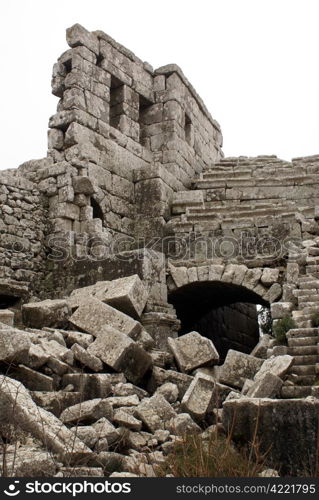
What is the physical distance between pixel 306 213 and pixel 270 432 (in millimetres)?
7680

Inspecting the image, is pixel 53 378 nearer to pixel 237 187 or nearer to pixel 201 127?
pixel 237 187

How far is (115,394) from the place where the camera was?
6.39 meters

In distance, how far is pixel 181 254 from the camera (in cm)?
1186

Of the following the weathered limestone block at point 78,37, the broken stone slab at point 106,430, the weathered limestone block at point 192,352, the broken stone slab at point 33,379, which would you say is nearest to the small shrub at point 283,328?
the weathered limestone block at point 192,352

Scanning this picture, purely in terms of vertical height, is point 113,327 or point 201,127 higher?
point 201,127

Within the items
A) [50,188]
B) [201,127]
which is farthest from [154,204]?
[201,127]

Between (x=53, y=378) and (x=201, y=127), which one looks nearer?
(x=53, y=378)

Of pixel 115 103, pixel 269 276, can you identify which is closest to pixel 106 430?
pixel 269 276

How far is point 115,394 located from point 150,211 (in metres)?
7.11

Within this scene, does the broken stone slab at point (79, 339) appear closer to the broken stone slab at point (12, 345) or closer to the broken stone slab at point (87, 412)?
the broken stone slab at point (12, 345)

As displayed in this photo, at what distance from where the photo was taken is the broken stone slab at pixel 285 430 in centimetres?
464

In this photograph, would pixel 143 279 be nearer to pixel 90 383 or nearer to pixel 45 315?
pixel 45 315

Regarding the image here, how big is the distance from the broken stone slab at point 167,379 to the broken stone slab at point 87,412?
1.66m

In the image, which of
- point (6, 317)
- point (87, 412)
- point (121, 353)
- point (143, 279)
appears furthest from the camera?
point (143, 279)
